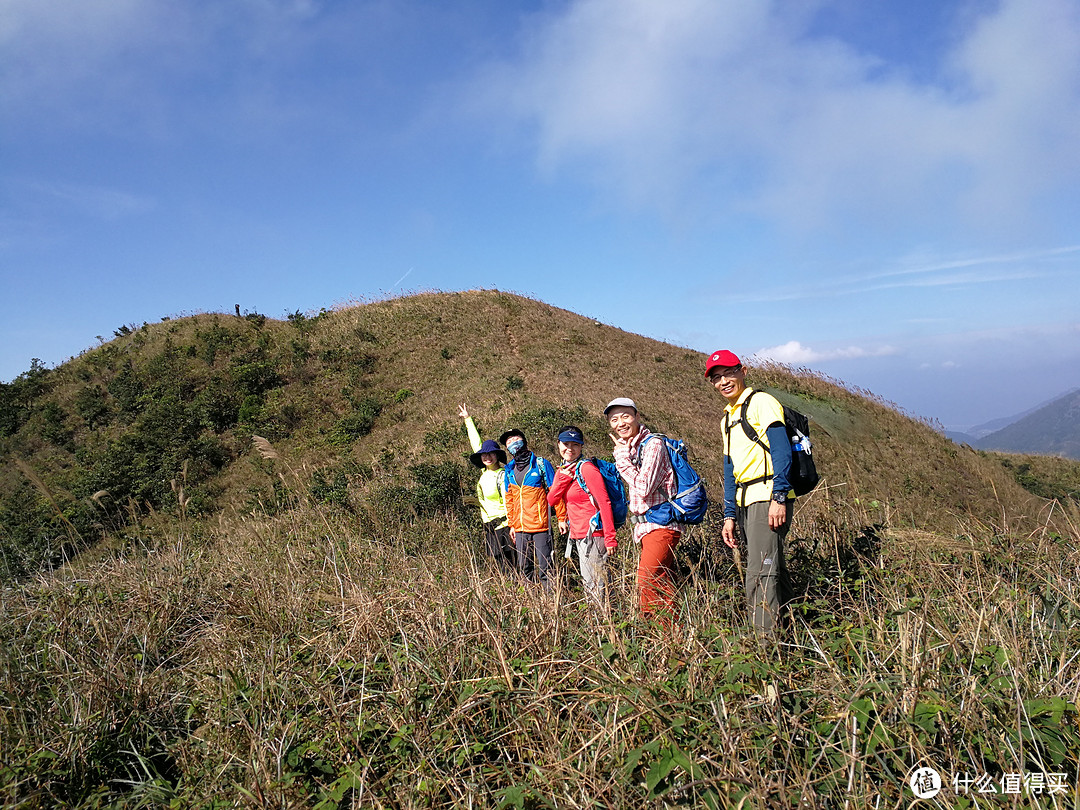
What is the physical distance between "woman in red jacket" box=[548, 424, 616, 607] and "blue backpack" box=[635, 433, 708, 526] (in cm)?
62

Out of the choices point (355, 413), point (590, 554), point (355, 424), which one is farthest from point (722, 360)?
point (355, 413)

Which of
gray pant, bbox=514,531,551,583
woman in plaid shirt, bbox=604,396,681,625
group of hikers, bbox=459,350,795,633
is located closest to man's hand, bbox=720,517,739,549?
group of hikers, bbox=459,350,795,633

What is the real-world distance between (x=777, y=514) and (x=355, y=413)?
1540 cm

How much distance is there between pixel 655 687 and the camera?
107 inches

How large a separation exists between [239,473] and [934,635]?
16.4 m

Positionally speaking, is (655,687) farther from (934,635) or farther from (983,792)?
(934,635)

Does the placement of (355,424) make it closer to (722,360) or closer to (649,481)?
(649,481)

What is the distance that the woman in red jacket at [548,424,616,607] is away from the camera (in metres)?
5.05

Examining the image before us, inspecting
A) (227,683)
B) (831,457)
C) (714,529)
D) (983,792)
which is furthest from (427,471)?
(831,457)

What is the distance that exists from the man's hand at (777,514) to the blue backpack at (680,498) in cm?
55

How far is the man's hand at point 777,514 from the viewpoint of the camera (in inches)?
152

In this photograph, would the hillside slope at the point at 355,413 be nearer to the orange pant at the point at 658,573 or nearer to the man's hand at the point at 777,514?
the orange pant at the point at 658,573

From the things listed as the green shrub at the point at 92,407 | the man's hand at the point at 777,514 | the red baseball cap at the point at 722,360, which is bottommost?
the man's hand at the point at 777,514

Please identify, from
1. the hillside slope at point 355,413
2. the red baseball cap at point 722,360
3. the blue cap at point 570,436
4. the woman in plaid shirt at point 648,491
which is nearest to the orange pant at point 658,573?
the woman in plaid shirt at point 648,491
